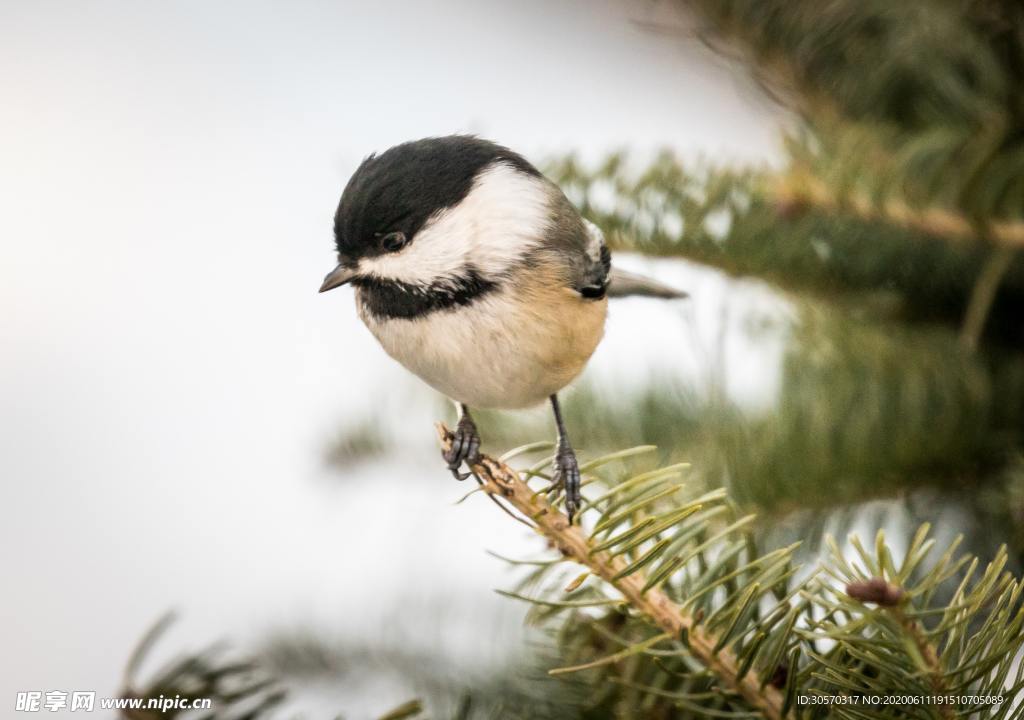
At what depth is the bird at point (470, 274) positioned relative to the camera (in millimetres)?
398

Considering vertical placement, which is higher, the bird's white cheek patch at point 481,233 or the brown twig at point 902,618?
the bird's white cheek patch at point 481,233

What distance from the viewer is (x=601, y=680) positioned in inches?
15.4

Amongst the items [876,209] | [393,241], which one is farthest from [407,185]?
[876,209]

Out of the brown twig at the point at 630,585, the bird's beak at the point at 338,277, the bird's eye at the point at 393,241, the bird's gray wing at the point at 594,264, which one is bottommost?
the brown twig at the point at 630,585

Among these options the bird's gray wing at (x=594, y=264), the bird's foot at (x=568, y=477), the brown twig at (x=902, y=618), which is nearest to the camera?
the brown twig at (x=902, y=618)

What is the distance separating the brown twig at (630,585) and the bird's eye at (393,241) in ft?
0.39

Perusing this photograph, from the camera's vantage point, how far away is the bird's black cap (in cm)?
39

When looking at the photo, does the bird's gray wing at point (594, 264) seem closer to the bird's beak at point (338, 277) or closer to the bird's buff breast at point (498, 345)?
the bird's buff breast at point (498, 345)

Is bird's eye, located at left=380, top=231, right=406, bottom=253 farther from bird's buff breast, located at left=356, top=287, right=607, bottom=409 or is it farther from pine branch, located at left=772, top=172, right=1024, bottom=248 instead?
pine branch, located at left=772, top=172, right=1024, bottom=248

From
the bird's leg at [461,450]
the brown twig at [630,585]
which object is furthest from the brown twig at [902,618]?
the bird's leg at [461,450]

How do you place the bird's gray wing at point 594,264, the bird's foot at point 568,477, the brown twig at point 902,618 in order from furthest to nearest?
the bird's gray wing at point 594,264 → the bird's foot at point 568,477 → the brown twig at point 902,618

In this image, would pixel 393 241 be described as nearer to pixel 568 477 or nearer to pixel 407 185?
pixel 407 185

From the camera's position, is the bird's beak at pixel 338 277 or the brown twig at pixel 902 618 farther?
the bird's beak at pixel 338 277

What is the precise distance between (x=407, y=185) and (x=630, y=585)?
0.62ft
